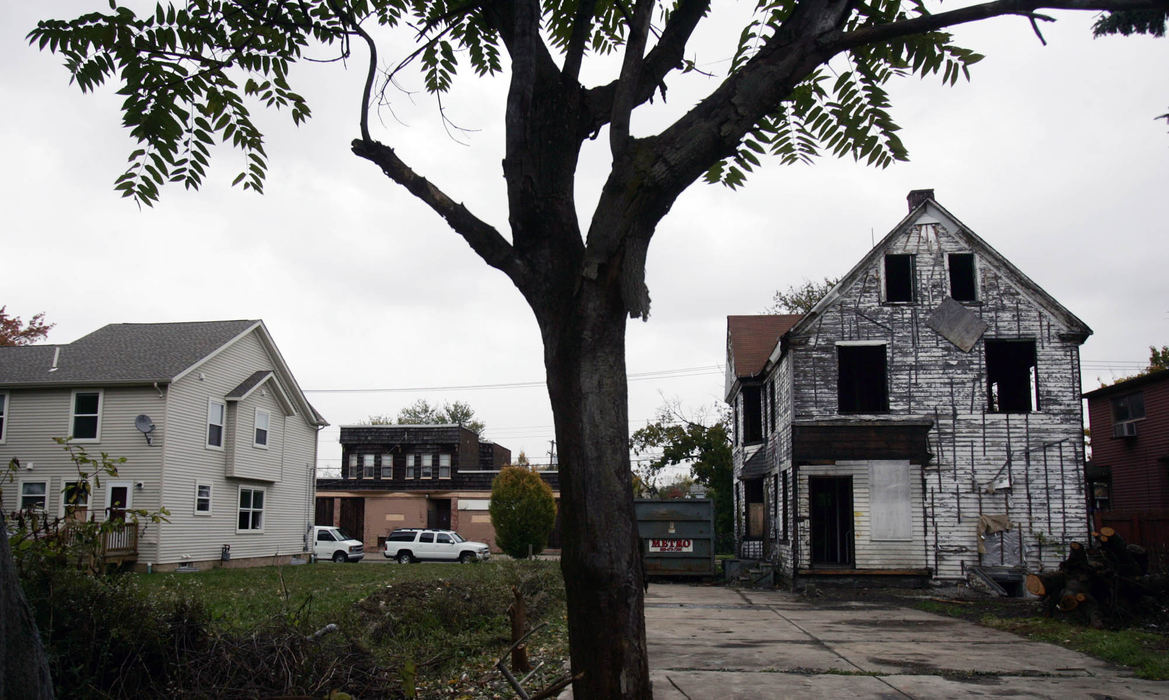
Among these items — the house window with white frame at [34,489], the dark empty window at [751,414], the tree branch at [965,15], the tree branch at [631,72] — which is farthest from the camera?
the dark empty window at [751,414]

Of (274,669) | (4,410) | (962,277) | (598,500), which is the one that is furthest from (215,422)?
(598,500)

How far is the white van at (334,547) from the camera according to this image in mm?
37938

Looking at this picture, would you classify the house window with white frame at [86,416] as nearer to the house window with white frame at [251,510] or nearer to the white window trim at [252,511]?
the white window trim at [252,511]

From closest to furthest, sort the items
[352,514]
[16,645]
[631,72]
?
[16,645] → [631,72] → [352,514]

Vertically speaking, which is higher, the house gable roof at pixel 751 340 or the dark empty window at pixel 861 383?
the house gable roof at pixel 751 340

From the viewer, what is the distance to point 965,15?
11.2 ft

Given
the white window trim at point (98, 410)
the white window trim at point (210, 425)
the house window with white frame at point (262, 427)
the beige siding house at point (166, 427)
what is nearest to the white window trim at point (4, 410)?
the beige siding house at point (166, 427)

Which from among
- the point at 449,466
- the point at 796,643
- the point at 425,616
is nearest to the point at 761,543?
the point at 796,643

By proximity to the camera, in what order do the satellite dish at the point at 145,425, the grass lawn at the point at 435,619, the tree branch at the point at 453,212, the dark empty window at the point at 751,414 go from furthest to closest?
the dark empty window at the point at 751,414, the satellite dish at the point at 145,425, the grass lawn at the point at 435,619, the tree branch at the point at 453,212

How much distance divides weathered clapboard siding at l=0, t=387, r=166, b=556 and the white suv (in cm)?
1269

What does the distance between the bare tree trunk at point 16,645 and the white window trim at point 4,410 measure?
99.7ft

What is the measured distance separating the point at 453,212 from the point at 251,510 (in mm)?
30465

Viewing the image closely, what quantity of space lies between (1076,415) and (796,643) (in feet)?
43.3

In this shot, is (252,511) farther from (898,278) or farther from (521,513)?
(898,278)
